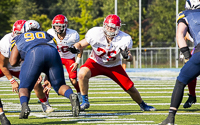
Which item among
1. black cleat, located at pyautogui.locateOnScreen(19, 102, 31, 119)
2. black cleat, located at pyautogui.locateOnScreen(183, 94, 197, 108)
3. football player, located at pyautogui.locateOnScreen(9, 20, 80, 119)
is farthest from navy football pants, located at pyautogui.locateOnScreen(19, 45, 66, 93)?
black cleat, located at pyautogui.locateOnScreen(183, 94, 197, 108)

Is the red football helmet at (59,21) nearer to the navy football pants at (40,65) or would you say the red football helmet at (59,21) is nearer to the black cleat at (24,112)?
the navy football pants at (40,65)

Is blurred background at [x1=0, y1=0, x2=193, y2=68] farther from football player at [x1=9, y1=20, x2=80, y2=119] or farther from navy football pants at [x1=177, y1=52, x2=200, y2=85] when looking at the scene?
navy football pants at [x1=177, y1=52, x2=200, y2=85]

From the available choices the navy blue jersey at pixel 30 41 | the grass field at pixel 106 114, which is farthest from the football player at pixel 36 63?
the grass field at pixel 106 114

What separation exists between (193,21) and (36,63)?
6.32 ft

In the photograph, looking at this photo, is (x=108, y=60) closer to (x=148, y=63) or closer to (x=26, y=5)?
(x=148, y=63)

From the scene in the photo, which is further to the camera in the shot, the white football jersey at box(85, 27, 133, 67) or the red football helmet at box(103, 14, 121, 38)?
the white football jersey at box(85, 27, 133, 67)

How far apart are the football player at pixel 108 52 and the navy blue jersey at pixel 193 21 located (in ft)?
4.87

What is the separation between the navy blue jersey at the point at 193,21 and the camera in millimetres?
4578

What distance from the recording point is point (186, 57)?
4539 mm

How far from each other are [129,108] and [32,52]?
7.48ft

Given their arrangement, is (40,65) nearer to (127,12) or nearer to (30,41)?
(30,41)

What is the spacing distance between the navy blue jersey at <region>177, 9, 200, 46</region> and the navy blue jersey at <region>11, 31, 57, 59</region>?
1.66 m

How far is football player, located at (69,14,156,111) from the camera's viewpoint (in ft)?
19.9

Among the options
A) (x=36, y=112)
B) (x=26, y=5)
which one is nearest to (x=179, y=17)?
(x=36, y=112)
